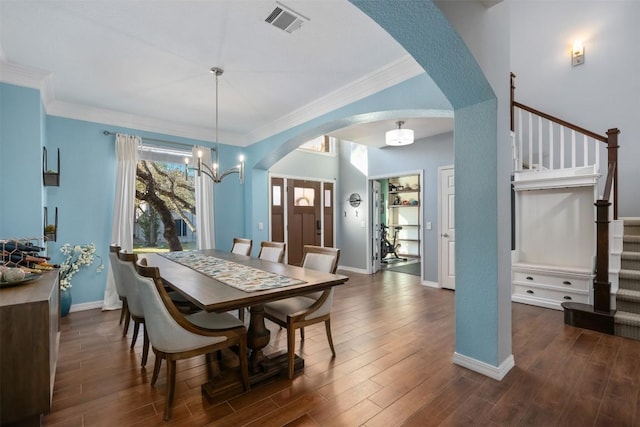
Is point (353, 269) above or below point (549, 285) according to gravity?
below

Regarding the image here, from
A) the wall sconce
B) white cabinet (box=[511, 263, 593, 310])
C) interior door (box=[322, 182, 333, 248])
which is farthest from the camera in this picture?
interior door (box=[322, 182, 333, 248])

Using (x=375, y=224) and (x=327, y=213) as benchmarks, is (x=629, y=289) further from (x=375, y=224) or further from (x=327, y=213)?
(x=327, y=213)

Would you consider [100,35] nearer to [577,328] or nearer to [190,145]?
[190,145]

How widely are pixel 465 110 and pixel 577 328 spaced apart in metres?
2.73

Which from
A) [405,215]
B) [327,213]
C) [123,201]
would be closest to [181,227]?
[123,201]

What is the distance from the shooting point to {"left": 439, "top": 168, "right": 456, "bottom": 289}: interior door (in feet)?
16.0

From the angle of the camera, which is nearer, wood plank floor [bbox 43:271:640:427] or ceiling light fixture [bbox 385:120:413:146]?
wood plank floor [bbox 43:271:640:427]

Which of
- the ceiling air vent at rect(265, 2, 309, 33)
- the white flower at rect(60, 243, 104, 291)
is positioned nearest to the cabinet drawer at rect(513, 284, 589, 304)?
the ceiling air vent at rect(265, 2, 309, 33)

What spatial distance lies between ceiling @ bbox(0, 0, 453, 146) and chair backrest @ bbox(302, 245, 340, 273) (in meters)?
1.77

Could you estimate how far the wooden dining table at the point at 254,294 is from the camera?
173 centimetres

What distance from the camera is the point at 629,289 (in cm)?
321

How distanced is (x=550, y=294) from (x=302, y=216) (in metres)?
4.38

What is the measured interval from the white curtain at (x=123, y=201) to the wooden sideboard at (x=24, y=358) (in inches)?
101

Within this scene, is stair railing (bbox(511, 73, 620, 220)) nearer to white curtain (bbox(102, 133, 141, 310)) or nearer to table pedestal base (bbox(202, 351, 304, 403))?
table pedestal base (bbox(202, 351, 304, 403))
